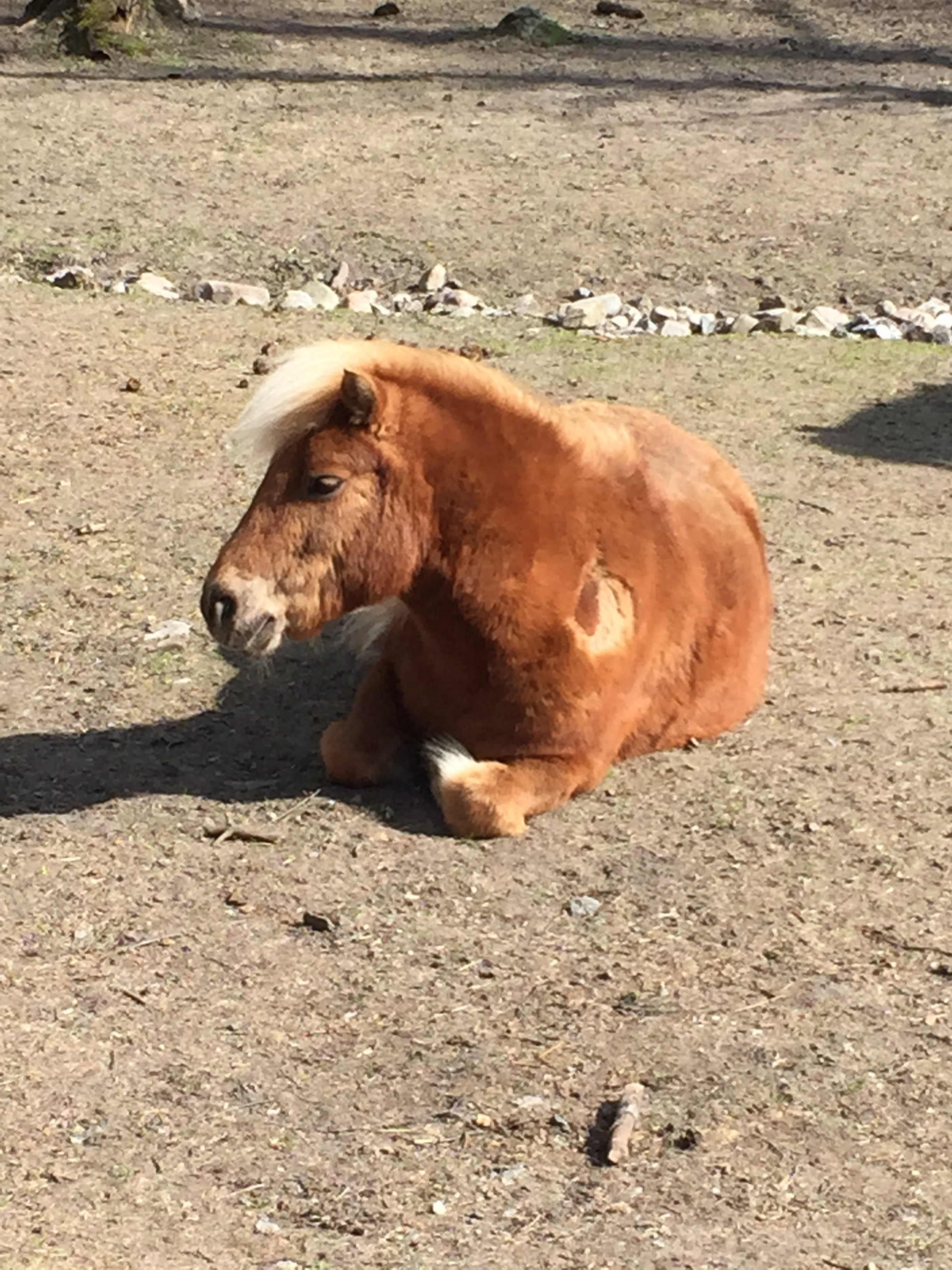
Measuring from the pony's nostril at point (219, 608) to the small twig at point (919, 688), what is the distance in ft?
7.39

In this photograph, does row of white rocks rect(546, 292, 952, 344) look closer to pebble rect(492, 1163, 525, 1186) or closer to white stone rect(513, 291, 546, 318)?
white stone rect(513, 291, 546, 318)

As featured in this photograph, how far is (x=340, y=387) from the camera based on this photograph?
15.7 ft

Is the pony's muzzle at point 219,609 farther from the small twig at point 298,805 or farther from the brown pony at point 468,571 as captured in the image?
the small twig at point 298,805

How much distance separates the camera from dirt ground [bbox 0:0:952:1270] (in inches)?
146

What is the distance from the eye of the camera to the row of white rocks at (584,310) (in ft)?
31.3

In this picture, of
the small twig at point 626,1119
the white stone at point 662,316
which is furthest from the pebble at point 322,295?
the small twig at point 626,1119

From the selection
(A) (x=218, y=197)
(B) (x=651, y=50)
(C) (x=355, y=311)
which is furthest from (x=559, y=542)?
(B) (x=651, y=50)

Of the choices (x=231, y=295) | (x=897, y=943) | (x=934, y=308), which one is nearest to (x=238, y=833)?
(x=897, y=943)

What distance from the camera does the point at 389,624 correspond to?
5.59 metres

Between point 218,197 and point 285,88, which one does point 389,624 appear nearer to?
point 218,197

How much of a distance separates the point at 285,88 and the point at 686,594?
8.51m

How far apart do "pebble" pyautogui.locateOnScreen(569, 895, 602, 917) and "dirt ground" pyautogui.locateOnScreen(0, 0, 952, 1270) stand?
20 millimetres

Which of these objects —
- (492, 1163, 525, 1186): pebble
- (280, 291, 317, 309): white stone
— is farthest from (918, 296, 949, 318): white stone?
(492, 1163, 525, 1186): pebble

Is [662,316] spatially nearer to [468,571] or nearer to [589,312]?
[589,312]
